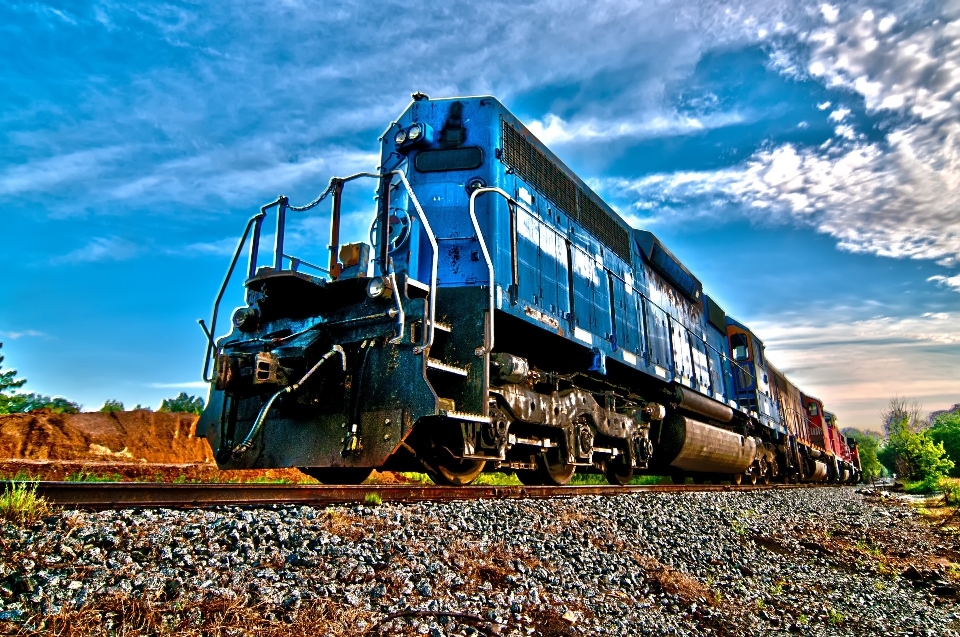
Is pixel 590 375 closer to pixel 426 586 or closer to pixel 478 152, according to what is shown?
pixel 478 152

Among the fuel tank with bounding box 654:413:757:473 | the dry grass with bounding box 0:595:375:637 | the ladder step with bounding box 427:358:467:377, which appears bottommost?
the dry grass with bounding box 0:595:375:637

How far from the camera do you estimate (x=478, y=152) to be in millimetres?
6352

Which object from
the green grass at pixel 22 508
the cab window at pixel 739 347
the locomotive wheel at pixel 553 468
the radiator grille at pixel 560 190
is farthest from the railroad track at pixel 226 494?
the cab window at pixel 739 347

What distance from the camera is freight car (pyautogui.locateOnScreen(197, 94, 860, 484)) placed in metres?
4.94

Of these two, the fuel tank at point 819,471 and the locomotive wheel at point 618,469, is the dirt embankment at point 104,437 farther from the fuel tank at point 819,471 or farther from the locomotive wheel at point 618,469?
the fuel tank at point 819,471

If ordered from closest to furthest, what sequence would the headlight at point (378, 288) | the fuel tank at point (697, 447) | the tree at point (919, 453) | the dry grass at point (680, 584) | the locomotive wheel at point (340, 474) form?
the dry grass at point (680, 584) < the headlight at point (378, 288) < the locomotive wheel at point (340, 474) < the fuel tank at point (697, 447) < the tree at point (919, 453)

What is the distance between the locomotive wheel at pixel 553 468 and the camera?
6652 millimetres

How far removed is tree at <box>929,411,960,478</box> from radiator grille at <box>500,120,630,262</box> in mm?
42491

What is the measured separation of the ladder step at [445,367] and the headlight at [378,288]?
690 mm

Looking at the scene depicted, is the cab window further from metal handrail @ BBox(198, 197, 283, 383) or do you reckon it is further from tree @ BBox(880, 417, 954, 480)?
tree @ BBox(880, 417, 954, 480)

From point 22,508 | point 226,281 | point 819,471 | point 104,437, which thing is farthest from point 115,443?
point 819,471

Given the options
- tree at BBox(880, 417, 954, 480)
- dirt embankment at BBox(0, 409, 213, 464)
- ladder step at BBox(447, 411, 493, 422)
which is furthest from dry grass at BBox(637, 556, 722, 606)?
tree at BBox(880, 417, 954, 480)

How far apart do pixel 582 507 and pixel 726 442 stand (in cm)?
749

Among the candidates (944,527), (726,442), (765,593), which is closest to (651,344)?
(726,442)
